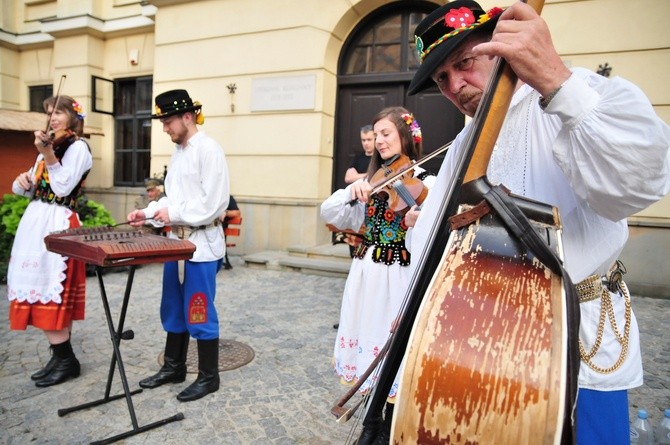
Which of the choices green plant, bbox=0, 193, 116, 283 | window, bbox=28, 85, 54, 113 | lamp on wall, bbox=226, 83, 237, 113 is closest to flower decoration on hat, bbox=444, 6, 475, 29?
green plant, bbox=0, 193, 116, 283

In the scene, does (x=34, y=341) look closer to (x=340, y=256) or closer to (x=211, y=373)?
(x=211, y=373)

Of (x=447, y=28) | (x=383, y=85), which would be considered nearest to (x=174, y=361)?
(x=447, y=28)

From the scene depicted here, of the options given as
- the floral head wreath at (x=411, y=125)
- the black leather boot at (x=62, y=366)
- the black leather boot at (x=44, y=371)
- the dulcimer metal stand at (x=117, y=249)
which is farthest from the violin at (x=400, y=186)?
the black leather boot at (x=44, y=371)

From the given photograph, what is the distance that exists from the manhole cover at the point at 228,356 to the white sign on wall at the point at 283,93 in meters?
4.79

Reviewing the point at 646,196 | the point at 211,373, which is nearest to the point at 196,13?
the point at 211,373

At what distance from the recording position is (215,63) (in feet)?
27.2

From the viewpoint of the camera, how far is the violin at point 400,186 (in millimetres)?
2570

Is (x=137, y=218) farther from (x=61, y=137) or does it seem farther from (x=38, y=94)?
(x=38, y=94)

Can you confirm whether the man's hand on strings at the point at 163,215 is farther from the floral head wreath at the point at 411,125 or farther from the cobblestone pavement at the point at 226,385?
the floral head wreath at the point at 411,125

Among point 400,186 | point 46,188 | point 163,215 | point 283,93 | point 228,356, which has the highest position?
point 283,93

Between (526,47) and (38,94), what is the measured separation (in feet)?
44.6

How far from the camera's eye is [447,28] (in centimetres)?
128

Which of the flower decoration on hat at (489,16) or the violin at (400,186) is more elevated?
the flower decoration on hat at (489,16)

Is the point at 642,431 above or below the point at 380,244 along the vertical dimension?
below
